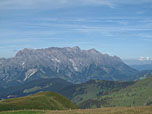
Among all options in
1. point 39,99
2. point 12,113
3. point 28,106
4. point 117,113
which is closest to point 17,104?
point 28,106

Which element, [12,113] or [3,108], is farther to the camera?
[3,108]

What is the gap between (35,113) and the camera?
179 ft

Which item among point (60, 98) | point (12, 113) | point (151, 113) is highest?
point (151, 113)

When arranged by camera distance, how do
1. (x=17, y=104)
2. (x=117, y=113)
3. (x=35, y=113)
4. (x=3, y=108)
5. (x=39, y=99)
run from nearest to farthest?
1. (x=117, y=113)
2. (x=35, y=113)
3. (x=3, y=108)
4. (x=17, y=104)
5. (x=39, y=99)

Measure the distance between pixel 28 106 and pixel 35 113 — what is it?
137ft

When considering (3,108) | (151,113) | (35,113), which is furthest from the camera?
(3,108)

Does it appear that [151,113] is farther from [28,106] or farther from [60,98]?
[60,98]

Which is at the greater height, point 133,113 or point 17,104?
point 133,113

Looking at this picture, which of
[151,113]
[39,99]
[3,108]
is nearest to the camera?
[151,113]

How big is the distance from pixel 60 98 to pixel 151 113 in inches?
3881

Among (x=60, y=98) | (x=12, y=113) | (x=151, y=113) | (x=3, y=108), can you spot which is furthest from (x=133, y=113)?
(x=60, y=98)

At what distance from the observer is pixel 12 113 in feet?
184

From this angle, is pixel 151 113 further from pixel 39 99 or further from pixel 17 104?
pixel 39 99

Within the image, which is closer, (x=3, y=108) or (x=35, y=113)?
(x=35, y=113)
